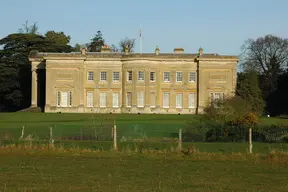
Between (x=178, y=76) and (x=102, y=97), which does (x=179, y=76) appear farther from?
(x=102, y=97)

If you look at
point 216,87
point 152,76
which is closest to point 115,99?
point 152,76

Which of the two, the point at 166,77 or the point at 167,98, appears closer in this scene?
the point at 167,98

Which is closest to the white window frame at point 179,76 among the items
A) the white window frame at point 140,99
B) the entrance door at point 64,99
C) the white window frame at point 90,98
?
the white window frame at point 140,99

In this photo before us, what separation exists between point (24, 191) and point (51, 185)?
1.19 meters

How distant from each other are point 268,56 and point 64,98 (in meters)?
28.9

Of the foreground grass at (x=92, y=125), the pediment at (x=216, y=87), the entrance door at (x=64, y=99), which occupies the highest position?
the pediment at (x=216, y=87)

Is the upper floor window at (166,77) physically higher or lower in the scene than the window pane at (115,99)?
higher

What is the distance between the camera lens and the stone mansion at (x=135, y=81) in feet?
216

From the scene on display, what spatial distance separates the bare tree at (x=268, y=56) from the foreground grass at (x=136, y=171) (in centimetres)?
5929

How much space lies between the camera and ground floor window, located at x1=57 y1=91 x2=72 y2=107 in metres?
66.1

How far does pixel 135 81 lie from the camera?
65.8 meters

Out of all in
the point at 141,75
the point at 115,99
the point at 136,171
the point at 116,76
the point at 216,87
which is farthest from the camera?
the point at 116,76

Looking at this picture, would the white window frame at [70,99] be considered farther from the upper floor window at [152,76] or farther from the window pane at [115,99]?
the upper floor window at [152,76]

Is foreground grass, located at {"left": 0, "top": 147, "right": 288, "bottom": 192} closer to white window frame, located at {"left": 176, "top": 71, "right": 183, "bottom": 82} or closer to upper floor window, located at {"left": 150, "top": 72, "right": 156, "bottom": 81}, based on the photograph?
upper floor window, located at {"left": 150, "top": 72, "right": 156, "bottom": 81}
